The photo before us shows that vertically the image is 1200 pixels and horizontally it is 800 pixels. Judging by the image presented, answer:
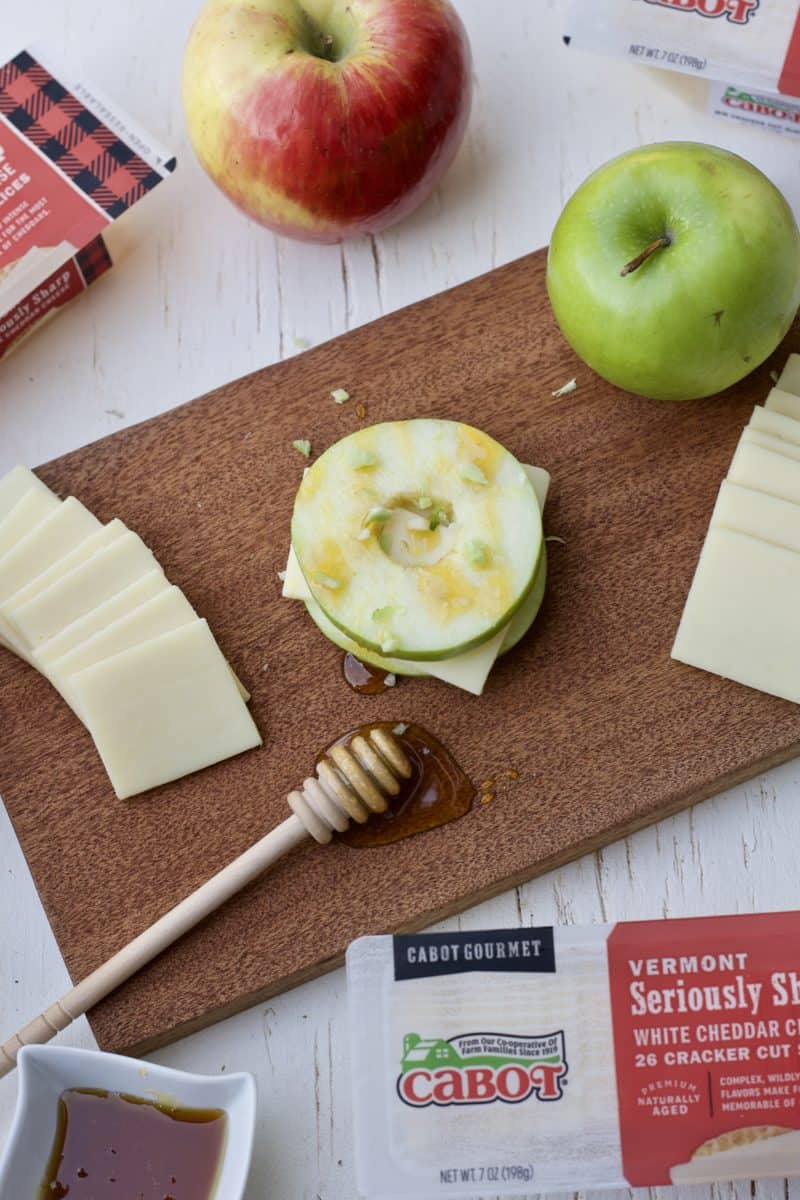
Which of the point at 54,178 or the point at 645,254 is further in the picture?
the point at 54,178

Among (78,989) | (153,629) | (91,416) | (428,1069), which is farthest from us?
(91,416)

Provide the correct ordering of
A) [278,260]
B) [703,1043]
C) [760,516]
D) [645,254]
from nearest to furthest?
[703,1043] → [645,254] → [760,516] → [278,260]

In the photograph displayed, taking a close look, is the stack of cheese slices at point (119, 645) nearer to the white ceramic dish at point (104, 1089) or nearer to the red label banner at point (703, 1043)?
the white ceramic dish at point (104, 1089)

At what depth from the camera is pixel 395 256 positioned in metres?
1.80

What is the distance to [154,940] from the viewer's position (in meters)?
1.47

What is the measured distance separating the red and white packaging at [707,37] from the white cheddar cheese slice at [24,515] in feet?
2.86

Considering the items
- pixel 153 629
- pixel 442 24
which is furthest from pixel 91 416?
pixel 442 24

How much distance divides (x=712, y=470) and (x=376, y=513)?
1.41 ft

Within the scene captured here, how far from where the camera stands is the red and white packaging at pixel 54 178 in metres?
1.68

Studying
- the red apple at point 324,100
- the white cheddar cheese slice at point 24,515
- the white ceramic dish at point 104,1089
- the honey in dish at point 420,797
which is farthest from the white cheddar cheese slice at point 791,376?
the white ceramic dish at point 104,1089

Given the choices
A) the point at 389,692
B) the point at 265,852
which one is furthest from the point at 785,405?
the point at 265,852

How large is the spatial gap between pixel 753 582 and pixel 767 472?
0.13 meters

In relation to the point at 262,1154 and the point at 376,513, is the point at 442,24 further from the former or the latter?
the point at 262,1154

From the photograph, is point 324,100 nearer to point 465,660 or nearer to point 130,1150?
point 465,660
